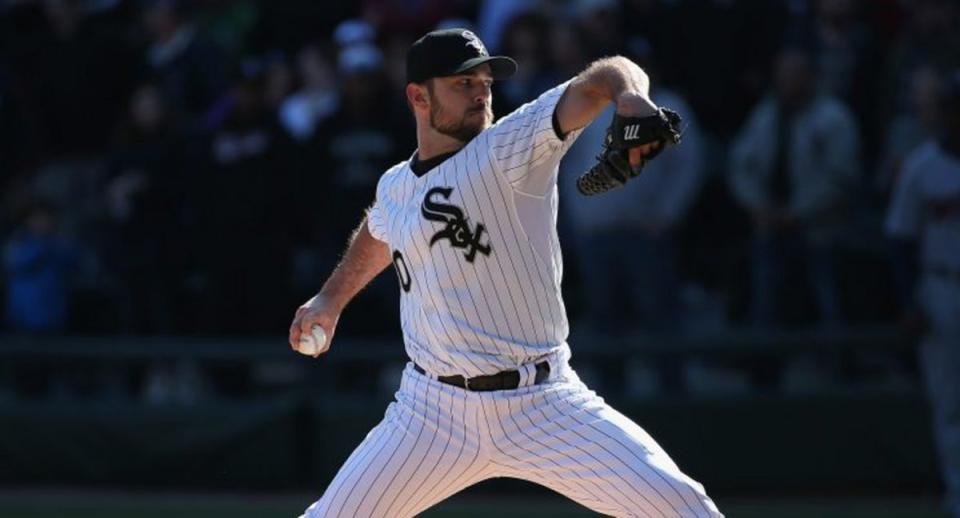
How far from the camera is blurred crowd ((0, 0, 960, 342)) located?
980cm

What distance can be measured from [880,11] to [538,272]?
620 cm

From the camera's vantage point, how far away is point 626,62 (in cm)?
470

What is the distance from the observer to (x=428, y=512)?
31.7 feet

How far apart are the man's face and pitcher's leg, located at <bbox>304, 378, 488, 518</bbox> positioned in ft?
2.70

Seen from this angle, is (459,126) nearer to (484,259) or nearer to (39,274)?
(484,259)

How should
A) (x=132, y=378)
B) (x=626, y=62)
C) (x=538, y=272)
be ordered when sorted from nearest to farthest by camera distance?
(x=626, y=62) < (x=538, y=272) < (x=132, y=378)

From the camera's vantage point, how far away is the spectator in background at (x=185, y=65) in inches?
453

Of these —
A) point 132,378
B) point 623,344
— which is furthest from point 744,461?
Answer: point 132,378

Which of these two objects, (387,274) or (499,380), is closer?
(499,380)

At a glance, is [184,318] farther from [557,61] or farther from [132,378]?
[557,61]

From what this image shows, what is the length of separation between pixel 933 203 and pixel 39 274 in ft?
18.7

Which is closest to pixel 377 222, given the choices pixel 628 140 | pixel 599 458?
pixel 599 458

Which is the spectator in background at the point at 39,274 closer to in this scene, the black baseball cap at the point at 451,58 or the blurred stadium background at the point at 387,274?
the blurred stadium background at the point at 387,274

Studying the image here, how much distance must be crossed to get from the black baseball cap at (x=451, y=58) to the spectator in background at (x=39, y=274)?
6218 mm
